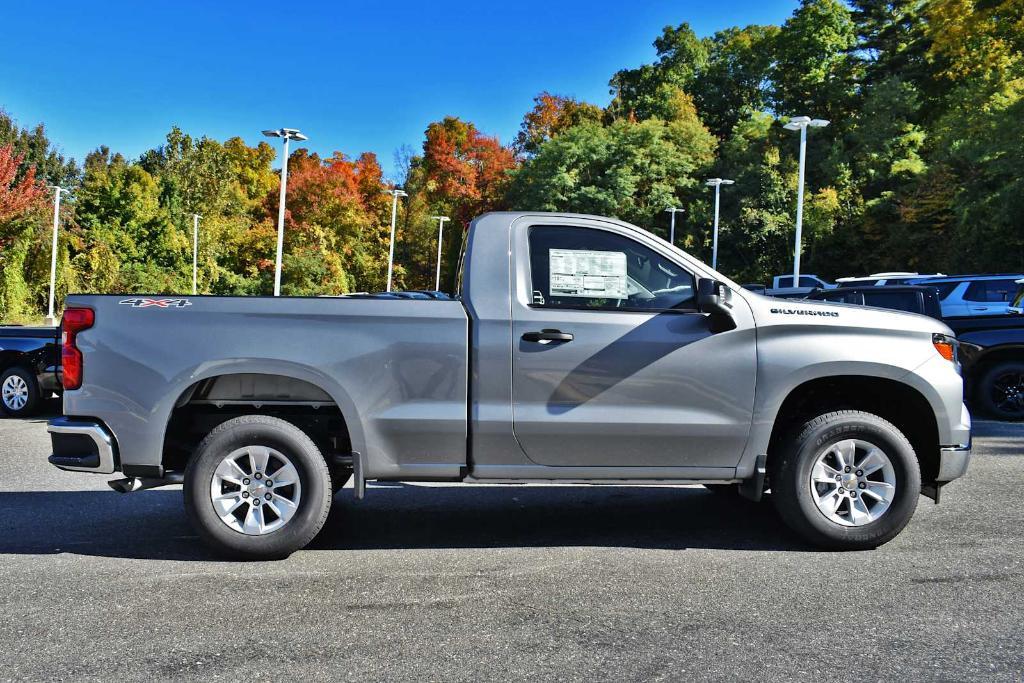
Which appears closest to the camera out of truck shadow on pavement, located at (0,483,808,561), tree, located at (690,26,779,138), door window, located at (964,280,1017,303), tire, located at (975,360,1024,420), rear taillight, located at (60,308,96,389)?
rear taillight, located at (60,308,96,389)

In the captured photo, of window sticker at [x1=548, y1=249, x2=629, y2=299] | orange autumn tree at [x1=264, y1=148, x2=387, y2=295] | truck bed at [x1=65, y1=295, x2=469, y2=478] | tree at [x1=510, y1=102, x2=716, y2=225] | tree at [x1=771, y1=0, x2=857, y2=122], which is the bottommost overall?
truck bed at [x1=65, y1=295, x2=469, y2=478]

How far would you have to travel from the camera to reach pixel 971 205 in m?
31.6

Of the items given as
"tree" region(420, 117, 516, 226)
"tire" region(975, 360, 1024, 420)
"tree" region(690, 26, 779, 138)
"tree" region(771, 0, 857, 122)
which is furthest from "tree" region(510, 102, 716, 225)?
"tire" region(975, 360, 1024, 420)

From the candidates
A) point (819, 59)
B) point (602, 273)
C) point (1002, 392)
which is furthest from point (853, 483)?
point (819, 59)

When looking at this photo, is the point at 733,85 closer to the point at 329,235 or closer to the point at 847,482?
the point at 329,235

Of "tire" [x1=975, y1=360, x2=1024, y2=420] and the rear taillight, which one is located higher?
the rear taillight

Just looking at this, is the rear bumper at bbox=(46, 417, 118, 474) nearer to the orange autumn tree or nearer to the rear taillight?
the rear taillight

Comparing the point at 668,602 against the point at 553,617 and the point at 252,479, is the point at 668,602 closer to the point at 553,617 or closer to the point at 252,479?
the point at 553,617

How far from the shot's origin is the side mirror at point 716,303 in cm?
517

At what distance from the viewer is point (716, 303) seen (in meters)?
5.17

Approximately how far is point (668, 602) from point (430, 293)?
3.43 meters

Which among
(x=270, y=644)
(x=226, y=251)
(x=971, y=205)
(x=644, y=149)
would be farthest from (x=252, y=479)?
(x=226, y=251)

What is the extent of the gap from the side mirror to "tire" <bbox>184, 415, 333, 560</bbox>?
2.33 m

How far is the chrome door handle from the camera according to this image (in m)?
5.20
